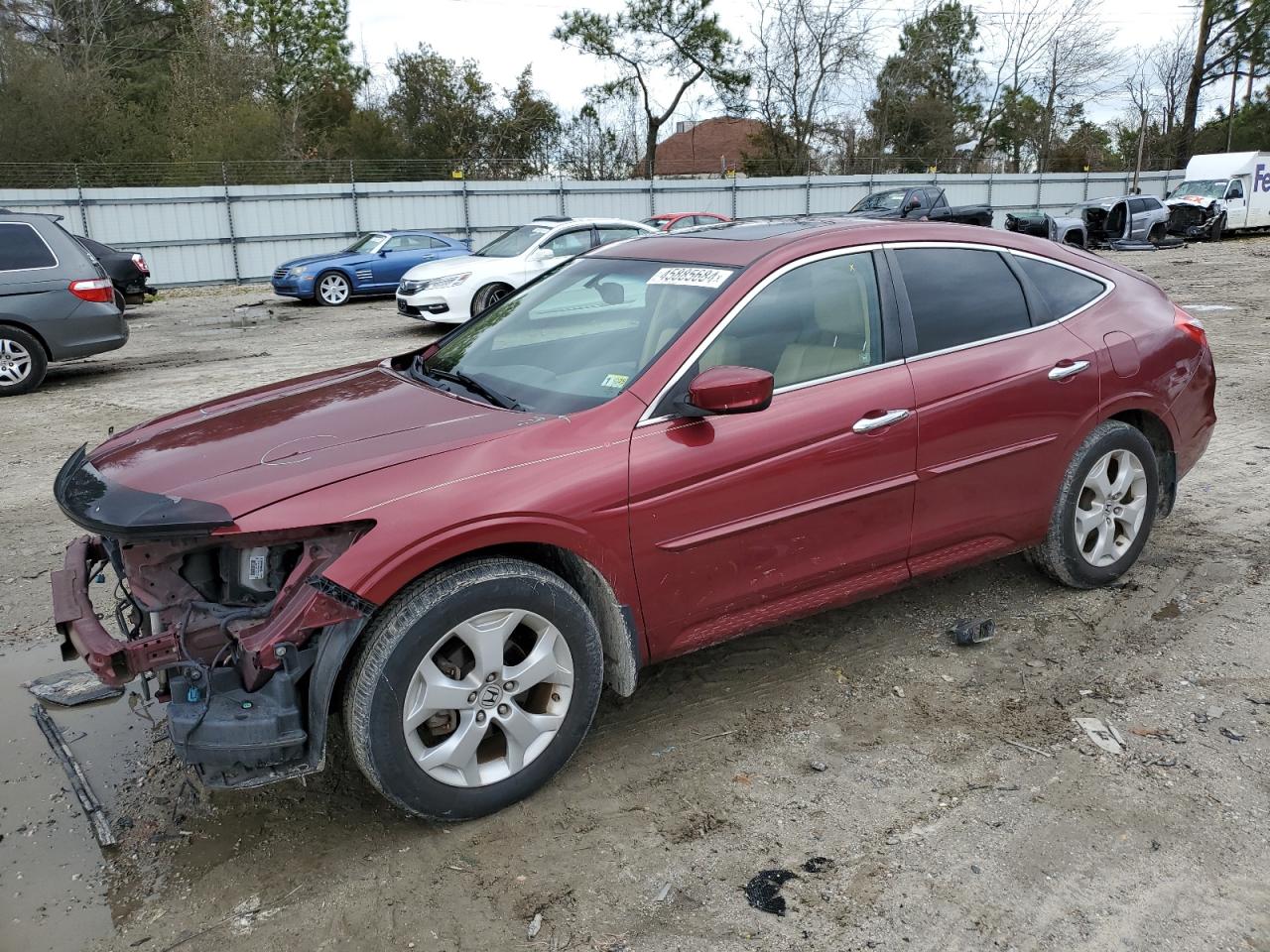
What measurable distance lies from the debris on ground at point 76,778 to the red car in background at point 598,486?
0.57m

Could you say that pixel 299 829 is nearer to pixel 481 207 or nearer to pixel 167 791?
pixel 167 791

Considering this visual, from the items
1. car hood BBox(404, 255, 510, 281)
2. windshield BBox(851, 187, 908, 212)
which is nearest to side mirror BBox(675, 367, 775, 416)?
car hood BBox(404, 255, 510, 281)

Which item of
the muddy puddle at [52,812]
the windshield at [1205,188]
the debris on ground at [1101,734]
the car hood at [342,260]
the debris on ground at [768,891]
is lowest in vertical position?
the muddy puddle at [52,812]

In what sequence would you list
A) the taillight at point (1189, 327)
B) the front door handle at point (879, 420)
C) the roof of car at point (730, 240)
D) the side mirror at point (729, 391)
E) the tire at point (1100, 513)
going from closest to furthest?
the side mirror at point (729, 391) → the front door handle at point (879, 420) → the roof of car at point (730, 240) → the tire at point (1100, 513) → the taillight at point (1189, 327)

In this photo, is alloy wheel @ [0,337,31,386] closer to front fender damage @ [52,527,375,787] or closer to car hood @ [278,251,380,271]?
front fender damage @ [52,527,375,787]

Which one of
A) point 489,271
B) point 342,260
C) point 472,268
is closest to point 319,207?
point 342,260

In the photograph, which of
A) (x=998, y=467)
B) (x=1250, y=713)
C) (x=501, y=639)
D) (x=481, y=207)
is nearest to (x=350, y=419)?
(x=501, y=639)

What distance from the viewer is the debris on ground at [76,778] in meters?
3.03

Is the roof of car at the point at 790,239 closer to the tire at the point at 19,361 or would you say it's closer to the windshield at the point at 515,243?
the tire at the point at 19,361

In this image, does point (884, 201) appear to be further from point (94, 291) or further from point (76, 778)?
point (76, 778)

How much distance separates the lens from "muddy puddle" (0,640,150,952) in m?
2.66

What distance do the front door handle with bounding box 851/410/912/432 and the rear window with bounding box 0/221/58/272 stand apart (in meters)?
9.72

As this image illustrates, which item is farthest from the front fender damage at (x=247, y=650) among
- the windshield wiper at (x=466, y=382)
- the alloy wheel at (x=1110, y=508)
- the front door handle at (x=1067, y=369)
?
the alloy wheel at (x=1110, y=508)

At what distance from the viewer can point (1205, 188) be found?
29766mm
